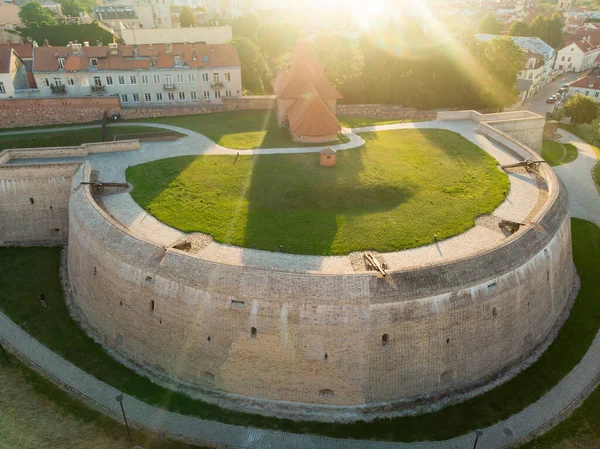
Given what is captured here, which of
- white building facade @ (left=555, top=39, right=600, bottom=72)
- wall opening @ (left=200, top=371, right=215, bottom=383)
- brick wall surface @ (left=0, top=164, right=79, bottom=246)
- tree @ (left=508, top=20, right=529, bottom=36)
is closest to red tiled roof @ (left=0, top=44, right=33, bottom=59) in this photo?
brick wall surface @ (left=0, top=164, right=79, bottom=246)

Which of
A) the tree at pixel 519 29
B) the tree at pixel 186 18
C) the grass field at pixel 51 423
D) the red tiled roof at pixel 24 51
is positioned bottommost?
the grass field at pixel 51 423

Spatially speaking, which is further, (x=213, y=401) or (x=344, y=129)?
(x=344, y=129)

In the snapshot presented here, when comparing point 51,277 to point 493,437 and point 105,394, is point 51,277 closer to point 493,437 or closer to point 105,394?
point 105,394

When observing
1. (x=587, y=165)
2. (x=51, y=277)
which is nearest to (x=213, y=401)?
(x=51, y=277)

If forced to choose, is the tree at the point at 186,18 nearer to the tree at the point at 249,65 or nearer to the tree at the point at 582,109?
the tree at the point at 249,65

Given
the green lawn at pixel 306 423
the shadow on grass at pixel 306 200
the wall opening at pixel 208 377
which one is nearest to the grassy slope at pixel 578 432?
the green lawn at pixel 306 423

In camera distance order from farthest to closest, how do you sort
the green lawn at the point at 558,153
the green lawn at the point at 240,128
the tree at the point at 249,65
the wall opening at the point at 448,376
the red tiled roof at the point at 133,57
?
the tree at the point at 249,65, the green lawn at the point at 558,153, the red tiled roof at the point at 133,57, the green lawn at the point at 240,128, the wall opening at the point at 448,376
